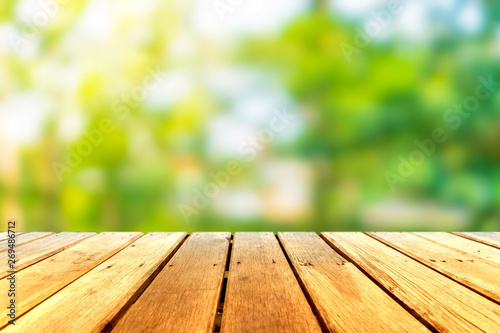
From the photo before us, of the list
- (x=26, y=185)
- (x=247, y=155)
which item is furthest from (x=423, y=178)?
(x=26, y=185)

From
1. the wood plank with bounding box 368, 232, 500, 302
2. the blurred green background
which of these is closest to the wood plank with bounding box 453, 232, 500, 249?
the wood plank with bounding box 368, 232, 500, 302

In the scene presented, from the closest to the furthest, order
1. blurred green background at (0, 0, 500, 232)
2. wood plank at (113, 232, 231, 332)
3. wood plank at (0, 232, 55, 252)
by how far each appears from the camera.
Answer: wood plank at (113, 232, 231, 332) → wood plank at (0, 232, 55, 252) → blurred green background at (0, 0, 500, 232)

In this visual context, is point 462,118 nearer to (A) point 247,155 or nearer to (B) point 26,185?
(A) point 247,155

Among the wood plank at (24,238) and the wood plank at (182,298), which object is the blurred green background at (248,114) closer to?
the wood plank at (24,238)

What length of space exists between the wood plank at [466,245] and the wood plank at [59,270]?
1.18 m

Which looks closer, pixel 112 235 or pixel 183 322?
pixel 183 322

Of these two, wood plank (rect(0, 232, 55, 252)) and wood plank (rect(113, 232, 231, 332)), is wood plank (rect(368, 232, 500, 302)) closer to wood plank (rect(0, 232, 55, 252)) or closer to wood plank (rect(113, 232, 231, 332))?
wood plank (rect(113, 232, 231, 332))

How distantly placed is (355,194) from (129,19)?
6.67 ft

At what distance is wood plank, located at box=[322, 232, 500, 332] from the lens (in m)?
0.66

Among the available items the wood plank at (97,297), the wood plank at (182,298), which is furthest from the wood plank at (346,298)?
the wood plank at (97,297)

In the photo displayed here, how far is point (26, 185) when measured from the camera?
2.57 meters

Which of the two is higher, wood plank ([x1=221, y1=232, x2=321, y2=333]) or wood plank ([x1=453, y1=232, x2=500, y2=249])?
wood plank ([x1=453, y1=232, x2=500, y2=249])

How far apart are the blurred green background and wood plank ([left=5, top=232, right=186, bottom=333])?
146 centimetres

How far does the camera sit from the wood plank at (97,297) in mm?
638
